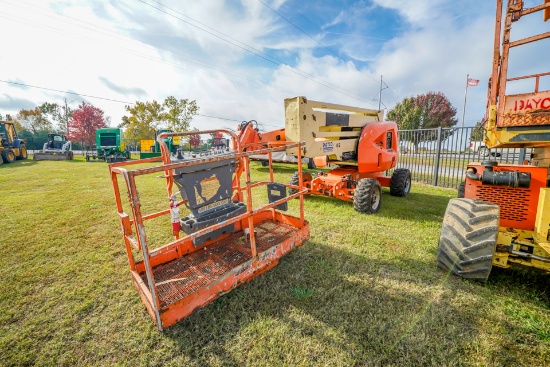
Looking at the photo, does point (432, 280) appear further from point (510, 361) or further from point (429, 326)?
point (510, 361)

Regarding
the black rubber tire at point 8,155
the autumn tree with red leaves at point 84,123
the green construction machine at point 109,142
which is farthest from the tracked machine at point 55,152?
the autumn tree with red leaves at point 84,123

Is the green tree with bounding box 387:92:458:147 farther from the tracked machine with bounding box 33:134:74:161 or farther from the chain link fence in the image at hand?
the tracked machine with bounding box 33:134:74:161

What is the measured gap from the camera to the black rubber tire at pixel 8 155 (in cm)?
1617

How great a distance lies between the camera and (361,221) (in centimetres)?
484

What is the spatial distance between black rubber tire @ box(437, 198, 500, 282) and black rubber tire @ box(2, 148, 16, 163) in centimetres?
2474

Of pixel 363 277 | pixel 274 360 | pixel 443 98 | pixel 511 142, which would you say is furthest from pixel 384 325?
pixel 443 98

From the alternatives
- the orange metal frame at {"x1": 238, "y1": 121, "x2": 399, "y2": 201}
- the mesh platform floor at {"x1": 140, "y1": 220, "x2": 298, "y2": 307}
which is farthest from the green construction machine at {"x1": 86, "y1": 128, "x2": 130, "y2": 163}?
the mesh platform floor at {"x1": 140, "y1": 220, "x2": 298, "y2": 307}

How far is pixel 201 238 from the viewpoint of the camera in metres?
3.18

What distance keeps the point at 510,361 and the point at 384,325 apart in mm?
908

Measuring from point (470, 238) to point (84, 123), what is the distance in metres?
51.6

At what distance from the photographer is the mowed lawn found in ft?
6.49

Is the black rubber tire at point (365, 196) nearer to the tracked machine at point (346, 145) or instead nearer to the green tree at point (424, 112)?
the tracked machine at point (346, 145)

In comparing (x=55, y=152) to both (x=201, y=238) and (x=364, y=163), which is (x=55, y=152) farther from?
(x=364, y=163)

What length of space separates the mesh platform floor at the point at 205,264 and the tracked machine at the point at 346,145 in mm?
1452
